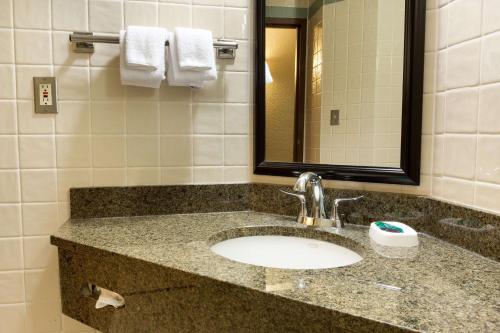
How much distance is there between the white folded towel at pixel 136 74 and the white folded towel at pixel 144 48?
11 mm

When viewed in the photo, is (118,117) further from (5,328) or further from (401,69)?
(401,69)

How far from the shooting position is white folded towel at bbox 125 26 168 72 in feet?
3.51

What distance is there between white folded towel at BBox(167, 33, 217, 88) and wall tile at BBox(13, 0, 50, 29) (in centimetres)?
39

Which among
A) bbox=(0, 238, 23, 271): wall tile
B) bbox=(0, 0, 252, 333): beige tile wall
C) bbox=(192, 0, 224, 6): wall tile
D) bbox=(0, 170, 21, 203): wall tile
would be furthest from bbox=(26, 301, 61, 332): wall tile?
bbox=(192, 0, 224, 6): wall tile

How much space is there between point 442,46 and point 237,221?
0.76 m

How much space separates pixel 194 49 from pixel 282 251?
67 cm

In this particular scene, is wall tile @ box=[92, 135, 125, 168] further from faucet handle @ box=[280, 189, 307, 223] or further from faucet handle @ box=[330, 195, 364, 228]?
faucet handle @ box=[330, 195, 364, 228]

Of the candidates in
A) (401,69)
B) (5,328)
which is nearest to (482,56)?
(401,69)

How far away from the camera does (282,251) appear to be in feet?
3.50

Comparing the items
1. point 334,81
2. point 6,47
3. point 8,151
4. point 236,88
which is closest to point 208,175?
point 236,88

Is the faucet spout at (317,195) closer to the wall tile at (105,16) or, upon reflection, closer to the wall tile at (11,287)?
the wall tile at (105,16)

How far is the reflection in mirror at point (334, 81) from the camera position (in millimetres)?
1059

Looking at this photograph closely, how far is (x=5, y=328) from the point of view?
1158 mm

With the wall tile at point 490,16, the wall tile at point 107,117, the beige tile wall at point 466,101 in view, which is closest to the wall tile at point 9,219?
the wall tile at point 107,117
